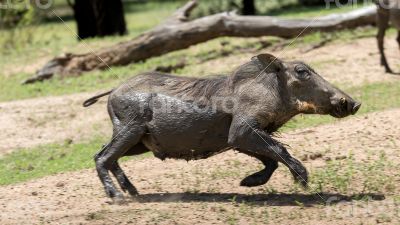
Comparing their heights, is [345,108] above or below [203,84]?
below

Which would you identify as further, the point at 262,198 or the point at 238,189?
the point at 238,189

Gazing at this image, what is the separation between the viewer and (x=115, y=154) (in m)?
6.90

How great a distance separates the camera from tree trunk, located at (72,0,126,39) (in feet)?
59.9

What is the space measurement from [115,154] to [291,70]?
4.99 feet

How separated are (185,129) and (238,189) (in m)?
0.73

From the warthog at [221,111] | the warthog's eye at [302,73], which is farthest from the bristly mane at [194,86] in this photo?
the warthog's eye at [302,73]

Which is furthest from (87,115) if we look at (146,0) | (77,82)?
(146,0)

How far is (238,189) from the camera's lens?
23.4 ft

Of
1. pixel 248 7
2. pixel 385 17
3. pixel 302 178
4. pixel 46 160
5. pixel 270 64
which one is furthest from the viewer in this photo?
pixel 248 7

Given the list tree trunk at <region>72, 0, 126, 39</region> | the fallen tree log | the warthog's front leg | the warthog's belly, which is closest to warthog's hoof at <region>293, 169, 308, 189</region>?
the warthog's front leg

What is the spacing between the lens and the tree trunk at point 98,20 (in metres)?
18.2

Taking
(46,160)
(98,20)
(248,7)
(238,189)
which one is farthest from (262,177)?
(248,7)

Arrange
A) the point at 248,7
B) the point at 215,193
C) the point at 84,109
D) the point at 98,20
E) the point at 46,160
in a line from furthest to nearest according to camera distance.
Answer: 1. the point at 248,7
2. the point at 98,20
3. the point at 84,109
4. the point at 46,160
5. the point at 215,193

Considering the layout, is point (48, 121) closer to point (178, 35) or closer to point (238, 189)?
point (178, 35)
